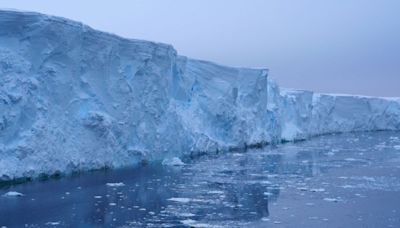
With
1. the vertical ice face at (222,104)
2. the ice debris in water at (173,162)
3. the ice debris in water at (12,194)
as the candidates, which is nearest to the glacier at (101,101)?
the vertical ice face at (222,104)

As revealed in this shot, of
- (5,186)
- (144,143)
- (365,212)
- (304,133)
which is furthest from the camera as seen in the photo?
(304,133)

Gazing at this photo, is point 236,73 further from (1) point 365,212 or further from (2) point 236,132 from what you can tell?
(1) point 365,212

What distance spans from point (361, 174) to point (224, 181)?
11.5ft

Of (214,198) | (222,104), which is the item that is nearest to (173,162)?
(214,198)

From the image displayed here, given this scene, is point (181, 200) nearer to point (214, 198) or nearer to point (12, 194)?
point (214, 198)

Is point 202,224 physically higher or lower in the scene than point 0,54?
lower

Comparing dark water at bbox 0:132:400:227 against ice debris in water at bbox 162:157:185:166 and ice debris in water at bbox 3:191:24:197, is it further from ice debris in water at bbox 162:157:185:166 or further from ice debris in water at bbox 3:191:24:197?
ice debris in water at bbox 162:157:185:166

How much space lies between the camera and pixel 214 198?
352 inches

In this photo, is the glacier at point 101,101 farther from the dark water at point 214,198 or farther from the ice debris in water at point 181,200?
the ice debris in water at point 181,200

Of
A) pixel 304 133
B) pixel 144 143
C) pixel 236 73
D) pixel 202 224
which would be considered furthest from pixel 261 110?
pixel 202 224

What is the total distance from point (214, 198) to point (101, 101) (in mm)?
5221

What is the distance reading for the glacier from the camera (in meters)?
10.6

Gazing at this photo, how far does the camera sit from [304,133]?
101ft

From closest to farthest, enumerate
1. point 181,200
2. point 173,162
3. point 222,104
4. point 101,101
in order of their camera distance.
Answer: point 181,200 < point 101,101 < point 173,162 < point 222,104
